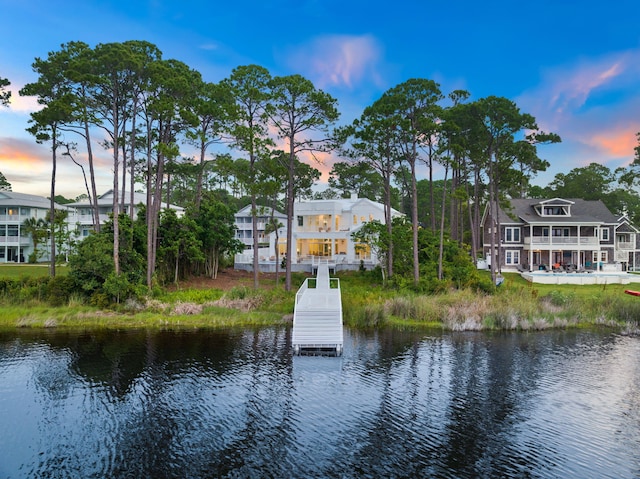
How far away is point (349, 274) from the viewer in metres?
37.1

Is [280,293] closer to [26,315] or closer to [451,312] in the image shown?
[451,312]

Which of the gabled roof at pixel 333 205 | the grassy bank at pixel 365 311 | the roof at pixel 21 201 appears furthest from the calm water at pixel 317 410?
the roof at pixel 21 201

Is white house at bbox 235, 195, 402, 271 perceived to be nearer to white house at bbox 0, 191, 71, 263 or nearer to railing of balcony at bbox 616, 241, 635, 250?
railing of balcony at bbox 616, 241, 635, 250

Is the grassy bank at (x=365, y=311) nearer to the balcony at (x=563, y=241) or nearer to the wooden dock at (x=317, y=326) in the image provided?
the wooden dock at (x=317, y=326)

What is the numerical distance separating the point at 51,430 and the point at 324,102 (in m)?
22.9

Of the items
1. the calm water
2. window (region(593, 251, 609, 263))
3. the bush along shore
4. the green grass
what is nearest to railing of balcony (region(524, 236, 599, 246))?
window (region(593, 251, 609, 263))

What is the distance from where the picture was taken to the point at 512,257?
1713 inches

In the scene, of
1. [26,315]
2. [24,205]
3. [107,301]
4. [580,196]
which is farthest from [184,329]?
[580,196]

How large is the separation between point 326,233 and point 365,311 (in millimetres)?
18466

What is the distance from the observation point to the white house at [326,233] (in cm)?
3994

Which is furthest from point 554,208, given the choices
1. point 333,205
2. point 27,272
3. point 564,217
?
point 27,272

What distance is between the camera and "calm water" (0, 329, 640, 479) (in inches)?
375

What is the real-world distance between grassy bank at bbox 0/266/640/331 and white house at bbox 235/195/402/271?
41.9 ft

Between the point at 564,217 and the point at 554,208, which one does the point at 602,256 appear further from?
the point at 554,208
